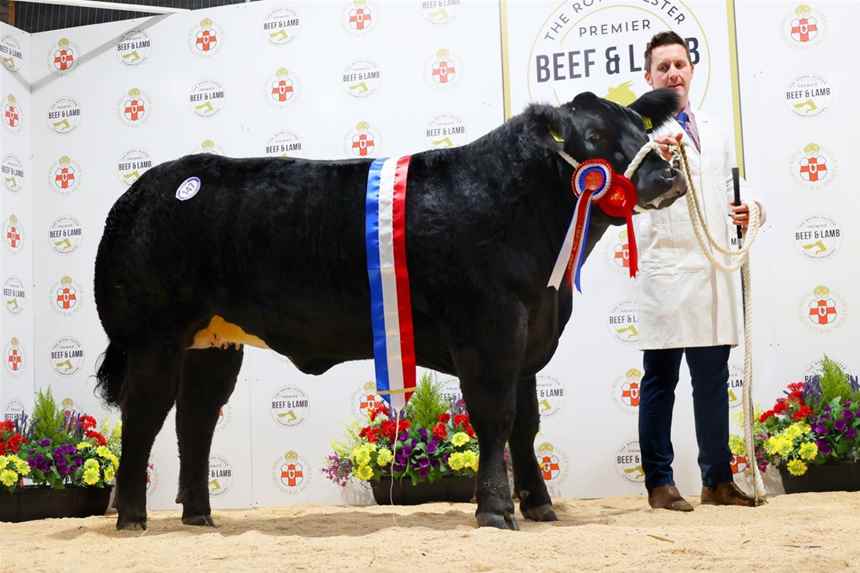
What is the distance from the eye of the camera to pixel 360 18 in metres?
6.06

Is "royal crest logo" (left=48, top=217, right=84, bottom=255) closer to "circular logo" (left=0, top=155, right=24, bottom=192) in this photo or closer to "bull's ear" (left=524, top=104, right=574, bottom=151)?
"circular logo" (left=0, top=155, right=24, bottom=192)

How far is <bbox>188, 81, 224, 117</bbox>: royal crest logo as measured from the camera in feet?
20.4

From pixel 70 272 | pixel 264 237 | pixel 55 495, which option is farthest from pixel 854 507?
pixel 70 272

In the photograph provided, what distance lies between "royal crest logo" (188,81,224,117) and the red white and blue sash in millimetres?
Answer: 2790

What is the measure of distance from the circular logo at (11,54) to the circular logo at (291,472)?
3.02 m

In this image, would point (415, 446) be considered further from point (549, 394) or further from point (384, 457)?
point (549, 394)

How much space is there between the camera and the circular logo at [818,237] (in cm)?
538

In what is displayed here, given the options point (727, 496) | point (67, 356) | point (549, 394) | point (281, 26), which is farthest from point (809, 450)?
point (67, 356)

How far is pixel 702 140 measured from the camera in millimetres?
4461

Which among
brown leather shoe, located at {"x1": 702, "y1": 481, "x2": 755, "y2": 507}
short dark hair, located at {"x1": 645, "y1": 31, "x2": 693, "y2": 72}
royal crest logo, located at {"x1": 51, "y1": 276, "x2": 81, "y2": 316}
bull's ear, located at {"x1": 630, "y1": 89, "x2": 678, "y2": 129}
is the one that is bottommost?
brown leather shoe, located at {"x1": 702, "y1": 481, "x2": 755, "y2": 507}

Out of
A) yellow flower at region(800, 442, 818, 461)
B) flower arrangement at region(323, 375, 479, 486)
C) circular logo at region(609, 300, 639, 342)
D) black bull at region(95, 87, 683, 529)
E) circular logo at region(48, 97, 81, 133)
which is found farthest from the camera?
circular logo at region(48, 97, 81, 133)

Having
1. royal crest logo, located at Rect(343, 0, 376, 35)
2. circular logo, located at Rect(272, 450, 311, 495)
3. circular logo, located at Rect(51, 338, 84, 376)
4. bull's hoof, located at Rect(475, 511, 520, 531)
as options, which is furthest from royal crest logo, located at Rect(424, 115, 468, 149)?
bull's hoof, located at Rect(475, 511, 520, 531)

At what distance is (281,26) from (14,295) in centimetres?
234

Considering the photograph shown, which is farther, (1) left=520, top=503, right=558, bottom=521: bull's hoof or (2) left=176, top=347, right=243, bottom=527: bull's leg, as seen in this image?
(2) left=176, top=347, right=243, bottom=527: bull's leg
